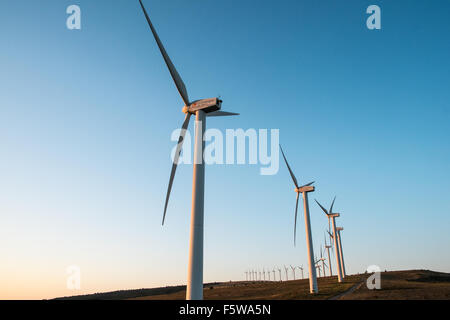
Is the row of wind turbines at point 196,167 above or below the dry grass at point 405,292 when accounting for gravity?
above

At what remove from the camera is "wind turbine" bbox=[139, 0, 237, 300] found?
30.3 m

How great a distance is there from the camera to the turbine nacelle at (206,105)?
38122 mm

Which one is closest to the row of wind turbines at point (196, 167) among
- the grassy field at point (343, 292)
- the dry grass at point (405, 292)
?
the grassy field at point (343, 292)

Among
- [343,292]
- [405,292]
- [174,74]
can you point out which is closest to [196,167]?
[174,74]

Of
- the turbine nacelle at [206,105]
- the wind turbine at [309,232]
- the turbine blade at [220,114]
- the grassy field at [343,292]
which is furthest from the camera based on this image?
the wind turbine at [309,232]

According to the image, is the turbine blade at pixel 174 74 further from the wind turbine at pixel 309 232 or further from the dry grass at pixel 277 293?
the wind turbine at pixel 309 232

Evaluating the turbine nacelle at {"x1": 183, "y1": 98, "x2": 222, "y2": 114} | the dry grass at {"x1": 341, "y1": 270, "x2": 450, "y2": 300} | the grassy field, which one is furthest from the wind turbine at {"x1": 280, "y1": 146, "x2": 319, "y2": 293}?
the turbine nacelle at {"x1": 183, "y1": 98, "x2": 222, "y2": 114}

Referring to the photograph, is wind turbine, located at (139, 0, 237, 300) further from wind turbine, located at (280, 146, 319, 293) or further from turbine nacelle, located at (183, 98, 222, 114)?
wind turbine, located at (280, 146, 319, 293)

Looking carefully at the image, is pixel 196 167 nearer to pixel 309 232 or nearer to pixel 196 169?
pixel 196 169

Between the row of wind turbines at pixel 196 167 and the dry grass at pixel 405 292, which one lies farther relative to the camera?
the dry grass at pixel 405 292

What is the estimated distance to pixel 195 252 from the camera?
30.7 metres
